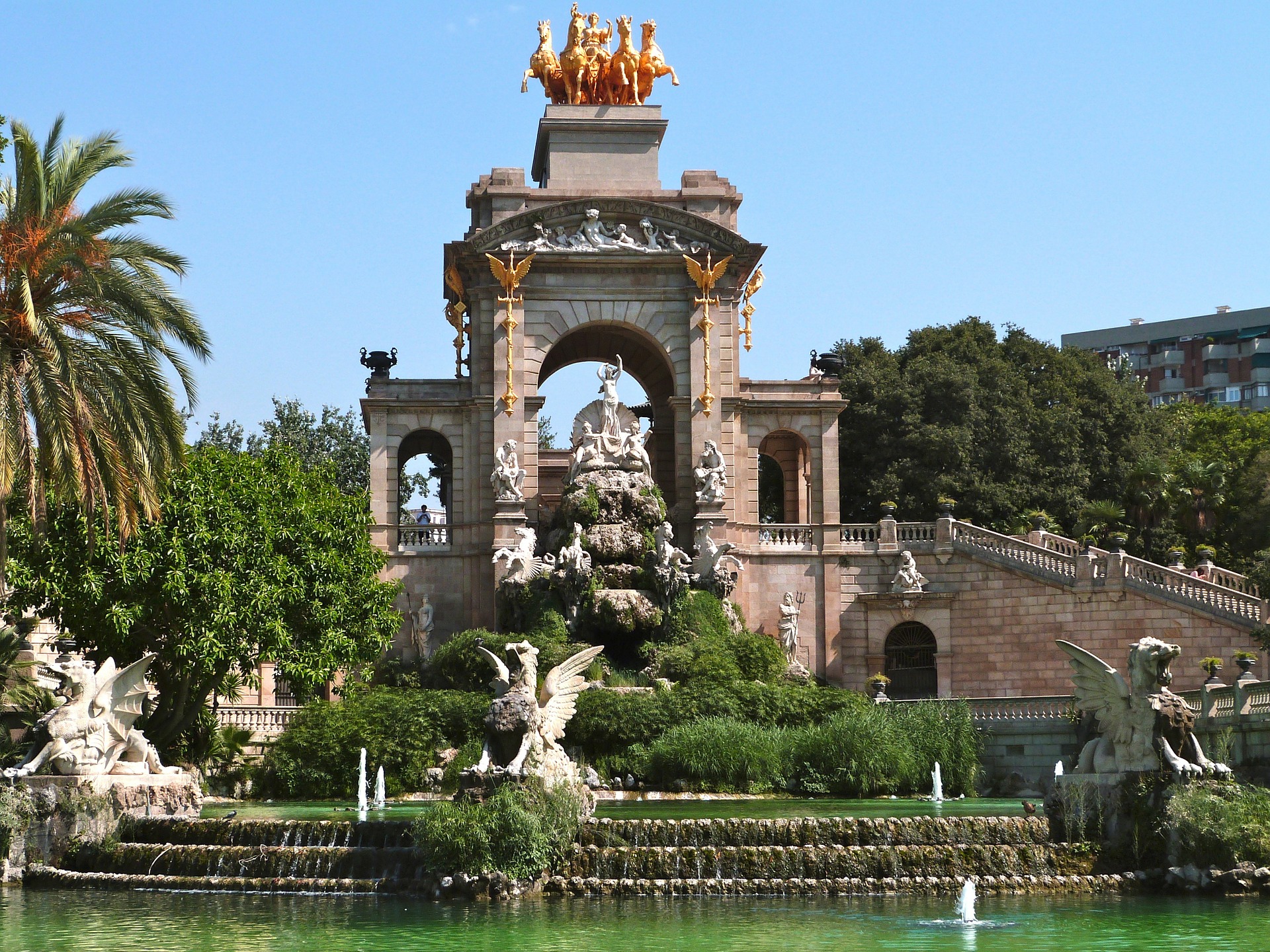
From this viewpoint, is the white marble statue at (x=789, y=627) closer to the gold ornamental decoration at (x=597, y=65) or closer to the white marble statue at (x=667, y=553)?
the white marble statue at (x=667, y=553)

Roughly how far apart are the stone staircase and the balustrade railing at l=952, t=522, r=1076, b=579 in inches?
844

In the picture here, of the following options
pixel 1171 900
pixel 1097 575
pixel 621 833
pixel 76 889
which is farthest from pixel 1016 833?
pixel 1097 575

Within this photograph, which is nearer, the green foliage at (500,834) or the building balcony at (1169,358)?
the green foliage at (500,834)

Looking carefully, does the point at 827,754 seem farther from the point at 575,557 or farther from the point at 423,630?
the point at 423,630

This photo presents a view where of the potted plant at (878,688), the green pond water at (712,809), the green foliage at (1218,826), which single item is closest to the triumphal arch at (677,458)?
the potted plant at (878,688)

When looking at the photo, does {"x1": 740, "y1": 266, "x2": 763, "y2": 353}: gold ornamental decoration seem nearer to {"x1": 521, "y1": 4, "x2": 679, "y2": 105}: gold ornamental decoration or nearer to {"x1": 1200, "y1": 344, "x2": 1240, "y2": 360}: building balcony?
{"x1": 521, "y1": 4, "x2": 679, "y2": 105}: gold ornamental decoration

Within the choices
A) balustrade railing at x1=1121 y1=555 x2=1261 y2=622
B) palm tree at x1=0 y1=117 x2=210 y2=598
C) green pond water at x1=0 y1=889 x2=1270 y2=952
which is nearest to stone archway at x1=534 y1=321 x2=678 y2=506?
balustrade railing at x1=1121 y1=555 x2=1261 y2=622

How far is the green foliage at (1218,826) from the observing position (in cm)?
2552

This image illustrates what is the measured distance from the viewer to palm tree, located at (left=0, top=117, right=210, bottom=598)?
27.2m

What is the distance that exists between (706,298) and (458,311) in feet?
26.3

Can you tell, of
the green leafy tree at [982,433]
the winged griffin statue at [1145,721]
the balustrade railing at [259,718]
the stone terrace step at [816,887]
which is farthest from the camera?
the green leafy tree at [982,433]

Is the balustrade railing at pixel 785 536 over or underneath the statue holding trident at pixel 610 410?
underneath

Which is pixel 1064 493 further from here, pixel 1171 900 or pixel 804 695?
pixel 1171 900

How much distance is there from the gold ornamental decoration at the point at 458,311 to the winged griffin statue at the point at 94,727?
A: 2270 centimetres
